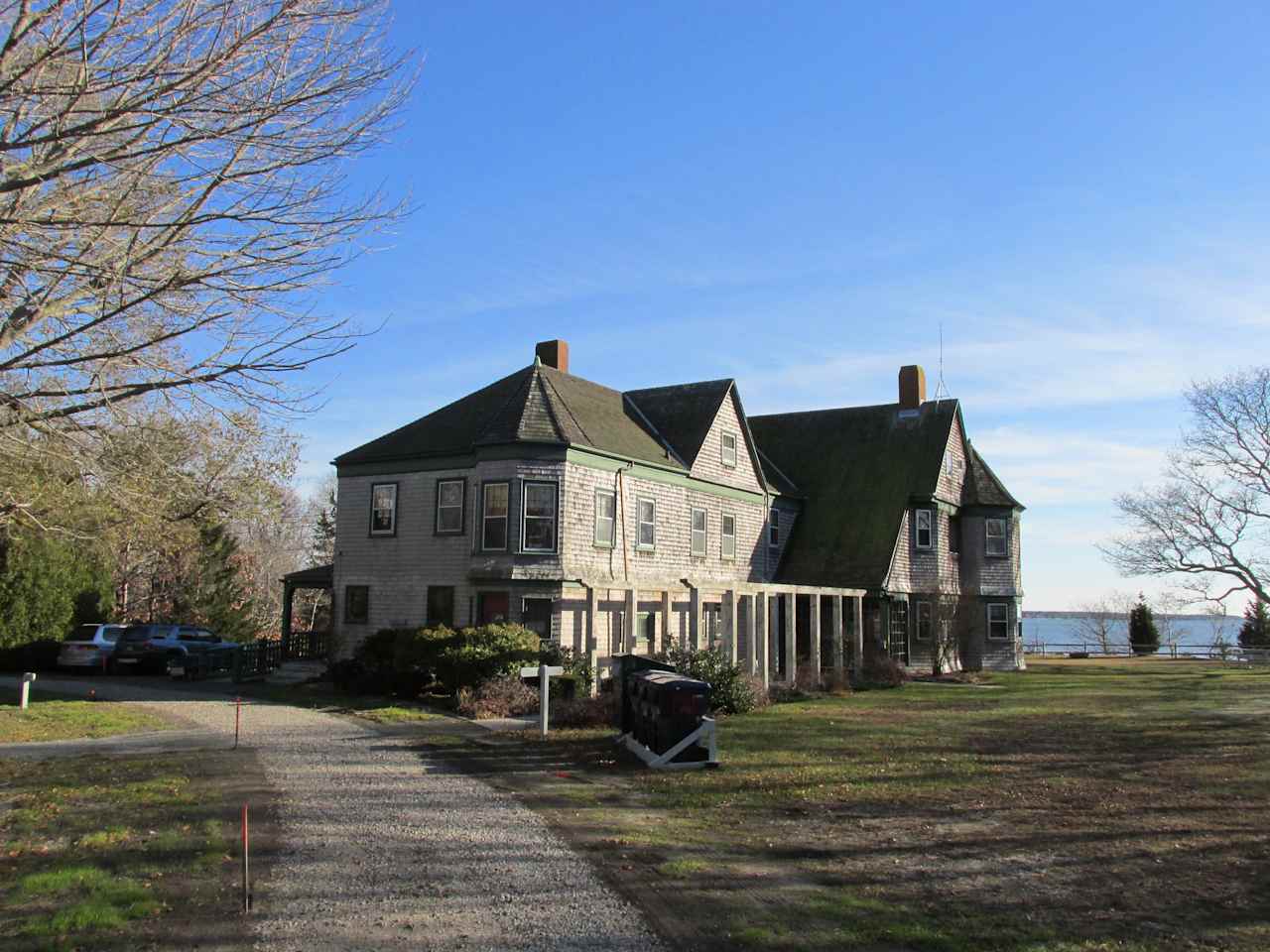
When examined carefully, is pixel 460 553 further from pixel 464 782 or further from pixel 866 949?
pixel 866 949

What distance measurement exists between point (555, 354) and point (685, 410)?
4360mm

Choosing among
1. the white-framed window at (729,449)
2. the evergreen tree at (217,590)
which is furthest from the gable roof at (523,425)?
the evergreen tree at (217,590)

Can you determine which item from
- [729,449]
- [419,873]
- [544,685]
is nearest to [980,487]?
[729,449]

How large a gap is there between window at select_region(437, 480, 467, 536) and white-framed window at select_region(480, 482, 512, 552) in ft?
3.15

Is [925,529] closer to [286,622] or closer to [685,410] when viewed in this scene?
[685,410]

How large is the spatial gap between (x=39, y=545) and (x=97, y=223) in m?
27.5

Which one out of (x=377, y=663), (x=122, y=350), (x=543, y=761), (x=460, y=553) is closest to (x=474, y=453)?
(x=460, y=553)

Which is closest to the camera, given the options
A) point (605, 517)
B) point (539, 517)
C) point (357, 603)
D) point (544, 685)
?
point (544, 685)

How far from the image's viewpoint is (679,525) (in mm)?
28734

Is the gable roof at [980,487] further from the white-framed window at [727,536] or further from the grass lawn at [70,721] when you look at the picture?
the grass lawn at [70,721]

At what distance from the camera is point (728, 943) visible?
20.3 feet

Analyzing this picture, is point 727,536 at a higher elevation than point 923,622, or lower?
higher

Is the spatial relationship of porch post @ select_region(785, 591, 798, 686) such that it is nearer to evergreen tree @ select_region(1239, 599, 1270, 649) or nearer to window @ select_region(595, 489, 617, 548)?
window @ select_region(595, 489, 617, 548)

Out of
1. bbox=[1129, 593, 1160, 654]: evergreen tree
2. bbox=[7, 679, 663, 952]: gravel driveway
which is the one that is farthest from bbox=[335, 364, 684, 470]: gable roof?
bbox=[1129, 593, 1160, 654]: evergreen tree
